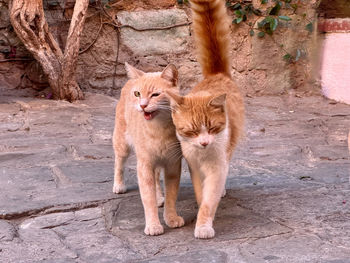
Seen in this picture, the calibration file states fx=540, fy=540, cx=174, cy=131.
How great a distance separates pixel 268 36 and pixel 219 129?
4690mm

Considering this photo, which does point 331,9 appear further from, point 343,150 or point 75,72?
point 75,72

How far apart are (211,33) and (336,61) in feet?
12.9

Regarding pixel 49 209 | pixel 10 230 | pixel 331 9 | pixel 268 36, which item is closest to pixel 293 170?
pixel 49 209

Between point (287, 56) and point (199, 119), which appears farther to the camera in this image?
point (287, 56)

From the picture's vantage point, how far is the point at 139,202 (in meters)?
3.67

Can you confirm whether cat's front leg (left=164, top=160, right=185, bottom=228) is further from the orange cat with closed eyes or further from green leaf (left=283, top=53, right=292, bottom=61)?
green leaf (left=283, top=53, right=292, bottom=61)

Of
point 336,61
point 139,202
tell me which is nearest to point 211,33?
point 139,202

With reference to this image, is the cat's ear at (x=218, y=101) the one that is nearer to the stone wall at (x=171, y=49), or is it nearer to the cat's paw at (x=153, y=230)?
the cat's paw at (x=153, y=230)

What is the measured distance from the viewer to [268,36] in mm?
7348

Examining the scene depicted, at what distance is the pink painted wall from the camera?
7.01 m

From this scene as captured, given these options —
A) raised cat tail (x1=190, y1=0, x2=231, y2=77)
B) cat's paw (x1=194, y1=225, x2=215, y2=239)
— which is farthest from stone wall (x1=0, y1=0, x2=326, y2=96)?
cat's paw (x1=194, y1=225, x2=215, y2=239)

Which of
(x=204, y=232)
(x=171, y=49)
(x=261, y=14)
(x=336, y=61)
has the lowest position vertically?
(x=204, y=232)

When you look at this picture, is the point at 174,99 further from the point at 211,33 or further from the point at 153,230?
the point at 211,33

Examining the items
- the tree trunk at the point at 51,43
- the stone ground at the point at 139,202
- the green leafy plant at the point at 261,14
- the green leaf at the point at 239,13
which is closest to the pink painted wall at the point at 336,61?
the green leafy plant at the point at 261,14
